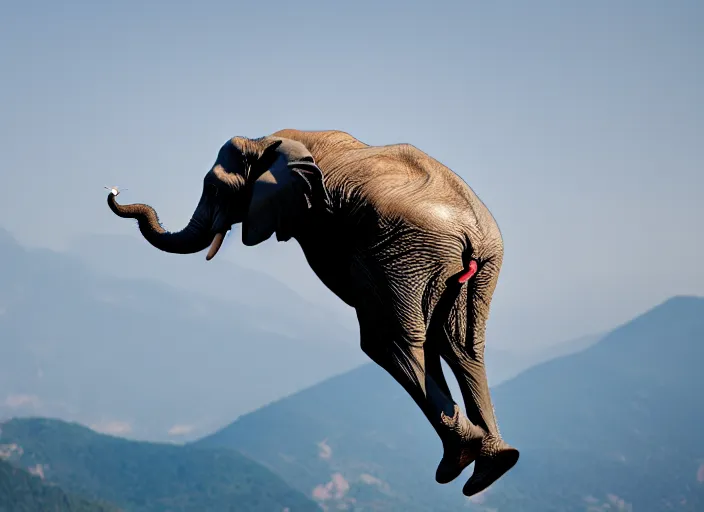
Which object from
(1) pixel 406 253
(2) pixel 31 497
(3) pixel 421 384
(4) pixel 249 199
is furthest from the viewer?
(2) pixel 31 497

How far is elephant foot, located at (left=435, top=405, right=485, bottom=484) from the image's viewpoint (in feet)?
17.1

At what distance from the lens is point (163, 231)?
5.97m

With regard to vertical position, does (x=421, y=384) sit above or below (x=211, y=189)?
below

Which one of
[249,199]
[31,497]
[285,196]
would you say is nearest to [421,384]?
[285,196]

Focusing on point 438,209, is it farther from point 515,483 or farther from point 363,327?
point 515,483

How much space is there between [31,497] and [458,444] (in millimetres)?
16984

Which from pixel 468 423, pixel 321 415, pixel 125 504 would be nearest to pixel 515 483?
pixel 321 415

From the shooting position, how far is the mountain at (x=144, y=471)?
2695 cm

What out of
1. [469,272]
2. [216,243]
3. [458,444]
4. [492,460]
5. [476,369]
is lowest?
[492,460]

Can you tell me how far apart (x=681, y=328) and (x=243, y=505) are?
17.9 metres

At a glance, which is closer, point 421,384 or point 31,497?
point 421,384

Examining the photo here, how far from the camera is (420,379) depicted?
5.25 metres

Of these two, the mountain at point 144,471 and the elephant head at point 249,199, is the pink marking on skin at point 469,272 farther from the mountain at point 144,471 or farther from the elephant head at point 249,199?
the mountain at point 144,471

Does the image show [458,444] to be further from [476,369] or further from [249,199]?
[249,199]
